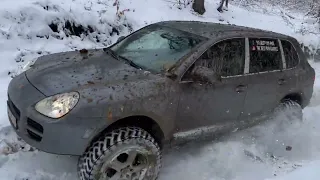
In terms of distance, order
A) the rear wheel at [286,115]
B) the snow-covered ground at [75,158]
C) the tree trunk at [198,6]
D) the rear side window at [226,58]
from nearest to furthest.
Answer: the snow-covered ground at [75,158]
the rear side window at [226,58]
the rear wheel at [286,115]
the tree trunk at [198,6]

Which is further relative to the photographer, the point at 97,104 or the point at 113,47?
the point at 113,47

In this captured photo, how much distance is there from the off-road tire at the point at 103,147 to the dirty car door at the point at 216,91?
0.61 m

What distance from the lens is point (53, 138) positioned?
10.5 feet

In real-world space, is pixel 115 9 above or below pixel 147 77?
below

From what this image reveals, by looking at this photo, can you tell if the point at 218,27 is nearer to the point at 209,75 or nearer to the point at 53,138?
the point at 209,75

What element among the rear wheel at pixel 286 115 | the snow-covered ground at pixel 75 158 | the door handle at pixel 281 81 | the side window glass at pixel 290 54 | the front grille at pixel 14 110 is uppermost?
the side window glass at pixel 290 54

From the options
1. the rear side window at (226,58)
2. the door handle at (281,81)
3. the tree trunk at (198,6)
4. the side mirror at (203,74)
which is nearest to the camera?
the side mirror at (203,74)

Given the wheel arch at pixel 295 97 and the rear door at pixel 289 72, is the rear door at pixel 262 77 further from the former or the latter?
the wheel arch at pixel 295 97

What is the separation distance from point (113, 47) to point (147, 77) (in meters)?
1.26

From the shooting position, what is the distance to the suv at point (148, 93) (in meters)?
3.29

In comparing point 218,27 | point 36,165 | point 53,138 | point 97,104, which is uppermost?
point 218,27

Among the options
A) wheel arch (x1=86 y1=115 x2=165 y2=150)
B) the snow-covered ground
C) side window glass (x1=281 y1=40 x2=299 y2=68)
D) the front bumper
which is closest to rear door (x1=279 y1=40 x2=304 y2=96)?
side window glass (x1=281 y1=40 x2=299 y2=68)

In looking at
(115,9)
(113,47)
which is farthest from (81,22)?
(113,47)

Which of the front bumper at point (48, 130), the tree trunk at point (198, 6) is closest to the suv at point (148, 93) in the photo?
the front bumper at point (48, 130)
